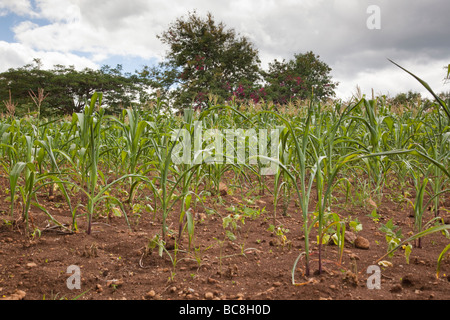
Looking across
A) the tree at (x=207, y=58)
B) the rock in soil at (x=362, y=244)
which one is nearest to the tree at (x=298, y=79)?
the tree at (x=207, y=58)

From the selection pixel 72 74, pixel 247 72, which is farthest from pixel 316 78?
pixel 72 74

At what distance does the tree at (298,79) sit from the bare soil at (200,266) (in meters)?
15.5

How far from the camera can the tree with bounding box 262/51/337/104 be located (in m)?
17.9

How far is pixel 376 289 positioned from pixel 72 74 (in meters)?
24.2

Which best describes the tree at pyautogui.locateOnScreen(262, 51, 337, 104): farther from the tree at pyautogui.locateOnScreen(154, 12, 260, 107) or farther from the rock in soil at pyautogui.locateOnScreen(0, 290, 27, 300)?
the rock in soil at pyautogui.locateOnScreen(0, 290, 27, 300)

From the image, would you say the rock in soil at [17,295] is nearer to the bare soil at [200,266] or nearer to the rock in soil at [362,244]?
the bare soil at [200,266]

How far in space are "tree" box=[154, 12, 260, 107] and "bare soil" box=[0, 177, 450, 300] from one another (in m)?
16.3

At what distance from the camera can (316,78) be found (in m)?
20.4

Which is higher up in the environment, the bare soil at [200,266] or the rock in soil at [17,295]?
the bare soil at [200,266]

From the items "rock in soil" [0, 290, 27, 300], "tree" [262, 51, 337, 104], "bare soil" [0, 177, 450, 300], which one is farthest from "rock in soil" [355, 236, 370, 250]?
"tree" [262, 51, 337, 104]

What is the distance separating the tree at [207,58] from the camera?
18.1m

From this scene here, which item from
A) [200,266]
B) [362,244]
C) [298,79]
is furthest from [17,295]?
[298,79]

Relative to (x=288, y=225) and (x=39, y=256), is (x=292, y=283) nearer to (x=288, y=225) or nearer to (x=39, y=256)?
(x=288, y=225)

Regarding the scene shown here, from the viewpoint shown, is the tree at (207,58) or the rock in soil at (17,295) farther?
the tree at (207,58)
